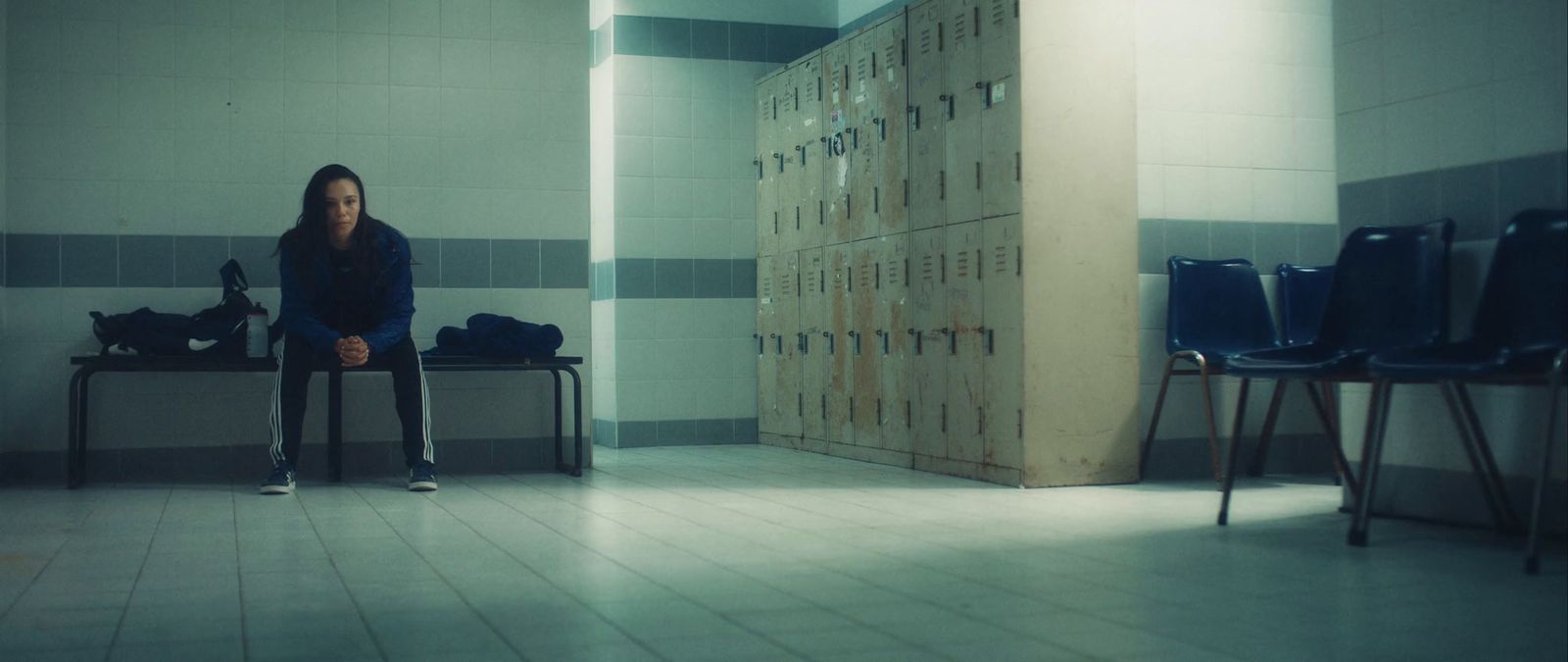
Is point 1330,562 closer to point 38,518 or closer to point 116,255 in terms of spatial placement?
point 38,518

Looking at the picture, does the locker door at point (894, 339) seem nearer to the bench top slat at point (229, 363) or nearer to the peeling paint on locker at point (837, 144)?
the peeling paint on locker at point (837, 144)

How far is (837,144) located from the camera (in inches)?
286

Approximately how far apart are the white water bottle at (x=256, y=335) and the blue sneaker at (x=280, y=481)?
0.55 metres

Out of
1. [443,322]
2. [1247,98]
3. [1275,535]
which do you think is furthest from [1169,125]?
[443,322]

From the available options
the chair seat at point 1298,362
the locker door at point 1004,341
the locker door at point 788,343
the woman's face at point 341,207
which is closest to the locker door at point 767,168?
the locker door at point 788,343

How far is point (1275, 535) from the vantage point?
4.04m

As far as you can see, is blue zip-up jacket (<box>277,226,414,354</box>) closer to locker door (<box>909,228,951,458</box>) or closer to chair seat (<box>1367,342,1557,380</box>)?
locker door (<box>909,228,951,458</box>)

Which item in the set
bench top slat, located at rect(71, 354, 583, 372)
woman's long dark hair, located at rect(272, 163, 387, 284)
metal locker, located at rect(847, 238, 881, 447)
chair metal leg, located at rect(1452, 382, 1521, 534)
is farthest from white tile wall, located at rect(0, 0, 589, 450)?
chair metal leg, located at rect(1452, 382, 1521, 534)

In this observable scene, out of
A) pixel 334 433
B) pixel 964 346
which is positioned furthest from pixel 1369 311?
pixel 334 433

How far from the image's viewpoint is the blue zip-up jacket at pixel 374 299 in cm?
549

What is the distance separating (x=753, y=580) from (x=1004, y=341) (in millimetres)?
2629

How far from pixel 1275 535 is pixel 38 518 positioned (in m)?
3.98

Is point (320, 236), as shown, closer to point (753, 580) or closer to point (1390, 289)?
point (753, 580)

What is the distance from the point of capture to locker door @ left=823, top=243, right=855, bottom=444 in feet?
23.4
